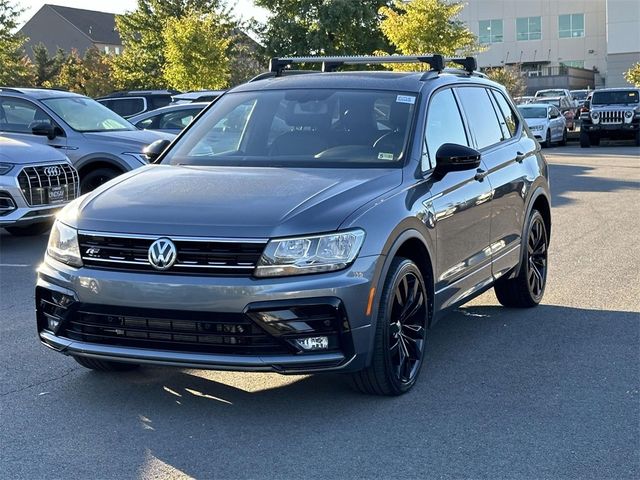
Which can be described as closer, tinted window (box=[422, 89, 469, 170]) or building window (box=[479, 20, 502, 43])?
tinted window (box=[422, 89, 469, 170])

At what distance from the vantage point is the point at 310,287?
441 cm

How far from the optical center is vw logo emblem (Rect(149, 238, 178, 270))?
446cm

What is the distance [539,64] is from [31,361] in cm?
8381

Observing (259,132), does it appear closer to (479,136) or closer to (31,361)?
(479,136)

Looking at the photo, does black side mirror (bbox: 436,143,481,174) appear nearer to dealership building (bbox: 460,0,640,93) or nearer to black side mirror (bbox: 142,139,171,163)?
black side mirror (bbox: 142,139,171,163)

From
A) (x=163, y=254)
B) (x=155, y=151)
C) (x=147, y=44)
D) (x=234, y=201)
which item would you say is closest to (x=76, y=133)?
(x=155, y=151)

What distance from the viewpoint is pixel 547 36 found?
83.9 meters

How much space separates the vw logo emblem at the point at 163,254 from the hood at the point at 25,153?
22.4 ft

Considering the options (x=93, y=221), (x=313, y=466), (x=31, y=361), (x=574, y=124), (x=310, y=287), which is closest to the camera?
(x=313, y=466)

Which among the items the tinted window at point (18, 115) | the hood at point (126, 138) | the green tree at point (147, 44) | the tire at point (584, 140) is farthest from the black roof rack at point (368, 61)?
the green tree at point (147, 44)

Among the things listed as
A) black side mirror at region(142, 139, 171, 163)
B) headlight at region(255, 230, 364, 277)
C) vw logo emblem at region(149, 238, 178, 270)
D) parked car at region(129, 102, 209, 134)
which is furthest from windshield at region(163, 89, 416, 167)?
parked car at region(129, 102, 209, 134)

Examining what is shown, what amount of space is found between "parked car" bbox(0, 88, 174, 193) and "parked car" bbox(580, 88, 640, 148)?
20.7m

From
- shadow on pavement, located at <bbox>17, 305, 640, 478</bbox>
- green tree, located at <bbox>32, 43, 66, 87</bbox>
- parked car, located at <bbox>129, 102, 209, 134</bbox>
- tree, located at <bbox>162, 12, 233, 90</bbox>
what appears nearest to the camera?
shadow on pavement, located at <bbox>17, 305, 640, 478</bbox>

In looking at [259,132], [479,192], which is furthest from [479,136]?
[259,132]
